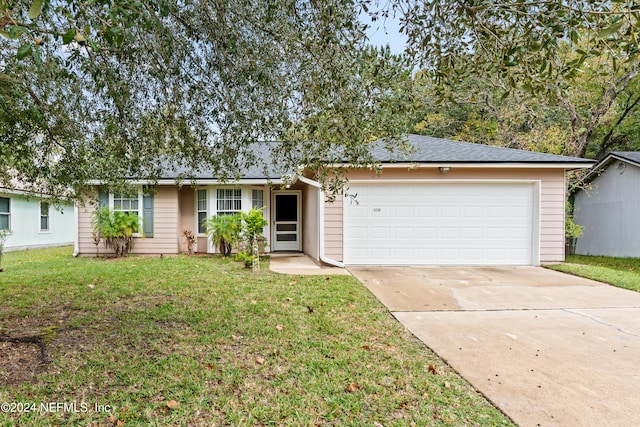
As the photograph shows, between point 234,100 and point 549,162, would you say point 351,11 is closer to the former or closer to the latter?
point 234,100

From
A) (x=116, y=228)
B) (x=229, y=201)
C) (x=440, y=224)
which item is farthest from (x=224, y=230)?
(x=440, y=224)

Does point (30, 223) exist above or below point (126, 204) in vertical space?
below

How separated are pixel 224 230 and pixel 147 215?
269 centimetres

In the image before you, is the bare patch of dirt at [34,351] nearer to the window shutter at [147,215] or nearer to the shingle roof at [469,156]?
the shingle roof at [469,156]

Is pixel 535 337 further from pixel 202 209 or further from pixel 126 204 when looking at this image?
A: pixel 126 204

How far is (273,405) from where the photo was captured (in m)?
2.69

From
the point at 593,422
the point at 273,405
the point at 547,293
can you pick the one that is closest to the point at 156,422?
the point at 273,405

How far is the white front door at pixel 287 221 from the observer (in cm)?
1226

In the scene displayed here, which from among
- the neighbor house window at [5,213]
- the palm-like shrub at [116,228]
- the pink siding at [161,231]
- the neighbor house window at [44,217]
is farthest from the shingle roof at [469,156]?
the neighbor house window at [44,217]

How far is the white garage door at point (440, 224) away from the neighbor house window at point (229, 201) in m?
4.15

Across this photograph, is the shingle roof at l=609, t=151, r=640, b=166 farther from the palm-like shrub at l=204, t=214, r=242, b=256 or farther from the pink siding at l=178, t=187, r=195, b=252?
the pink siding at l=178, t=187, r=195, b=252

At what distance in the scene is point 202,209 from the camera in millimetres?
11719

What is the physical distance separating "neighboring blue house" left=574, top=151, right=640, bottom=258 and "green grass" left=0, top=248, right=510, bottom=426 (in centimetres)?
1141

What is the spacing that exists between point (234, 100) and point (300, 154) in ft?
3.47
